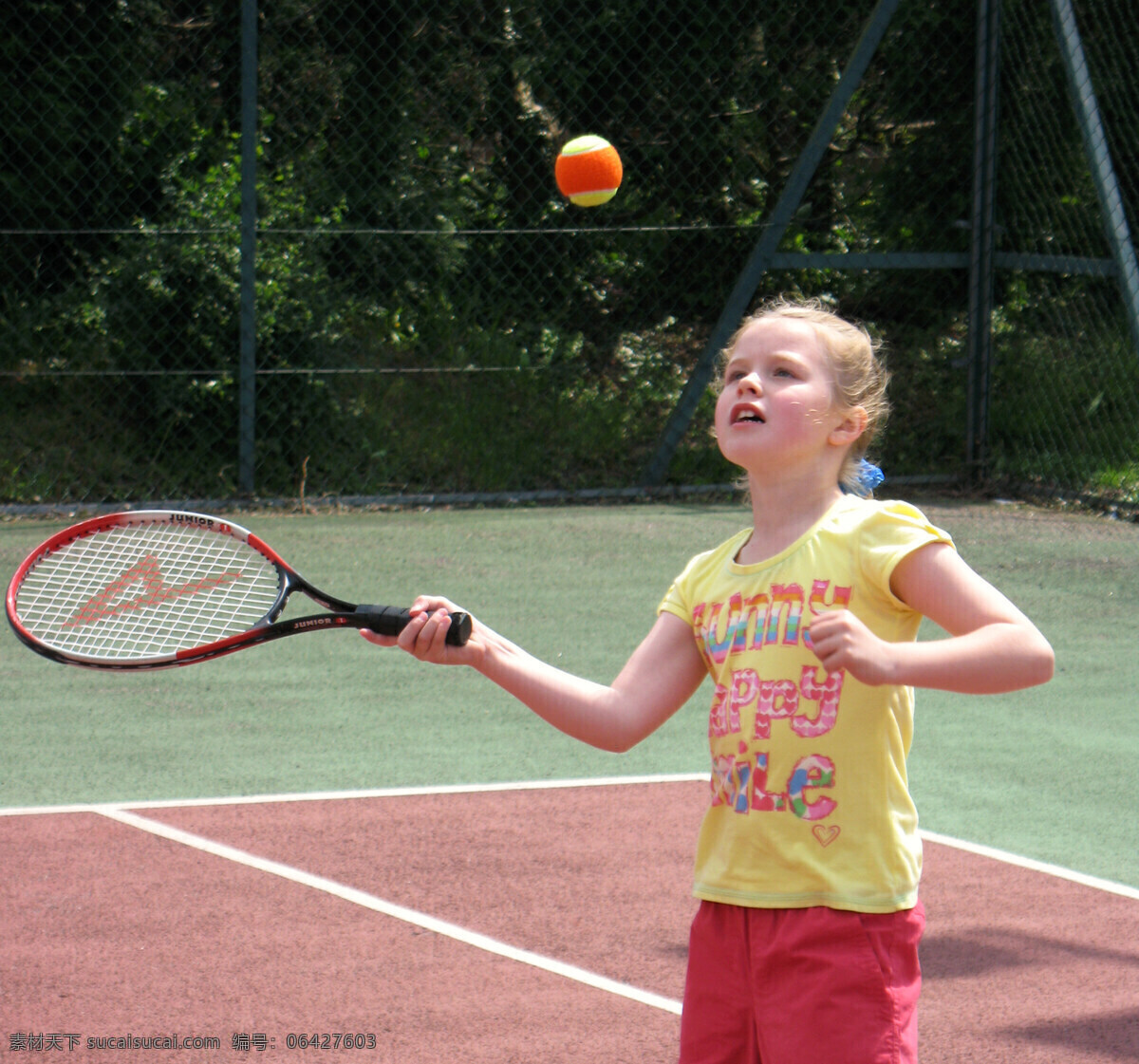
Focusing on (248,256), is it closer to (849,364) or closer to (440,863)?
(440,863)

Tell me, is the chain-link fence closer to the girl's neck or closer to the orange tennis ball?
the orange tennis ball

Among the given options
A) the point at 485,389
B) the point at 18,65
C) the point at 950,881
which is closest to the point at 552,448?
the point at 485,389

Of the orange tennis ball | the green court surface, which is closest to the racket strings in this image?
the green court surface

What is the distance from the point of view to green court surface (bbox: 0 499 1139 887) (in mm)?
4426

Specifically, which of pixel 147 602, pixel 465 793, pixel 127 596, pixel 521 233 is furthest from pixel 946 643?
pixel 521 233

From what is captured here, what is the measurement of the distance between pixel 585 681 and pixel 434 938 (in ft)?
5.00

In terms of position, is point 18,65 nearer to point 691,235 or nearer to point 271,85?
point 271,85

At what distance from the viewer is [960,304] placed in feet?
32.5

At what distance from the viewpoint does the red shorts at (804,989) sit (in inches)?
71.6

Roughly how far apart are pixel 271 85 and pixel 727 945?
829 cm

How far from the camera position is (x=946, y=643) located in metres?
1.73

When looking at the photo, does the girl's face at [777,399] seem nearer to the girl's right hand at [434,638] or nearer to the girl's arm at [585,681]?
the girl's arm at [585,681]

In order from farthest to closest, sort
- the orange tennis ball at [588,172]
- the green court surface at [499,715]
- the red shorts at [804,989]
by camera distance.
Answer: the orange tennis ball at [588,172] → the green court surface at [499,715] → the red shorts at [804,989]

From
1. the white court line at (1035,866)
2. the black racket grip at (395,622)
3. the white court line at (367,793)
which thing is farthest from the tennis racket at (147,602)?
the white court line at (1035,866)
